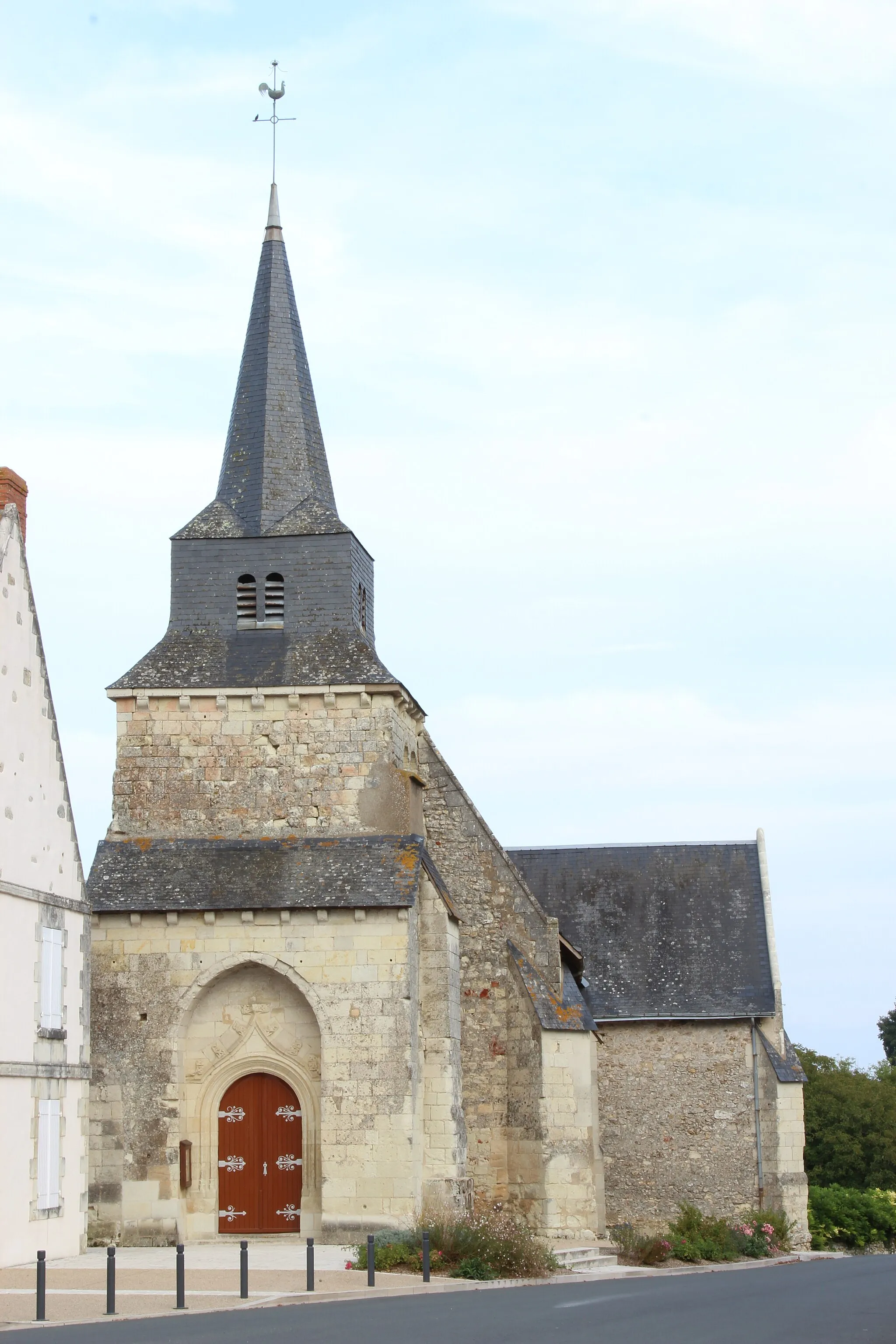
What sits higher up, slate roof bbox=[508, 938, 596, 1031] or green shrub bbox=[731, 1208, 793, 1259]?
slate roof bbox=[508, 938, 596, 1031]

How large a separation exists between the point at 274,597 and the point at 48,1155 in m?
8.27

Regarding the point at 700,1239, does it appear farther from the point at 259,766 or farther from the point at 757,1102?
the point at 259,766

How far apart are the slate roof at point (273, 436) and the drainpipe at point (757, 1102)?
11924 millimetres

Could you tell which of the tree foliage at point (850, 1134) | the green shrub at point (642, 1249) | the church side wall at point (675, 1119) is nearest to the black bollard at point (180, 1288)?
the green shrub at point (642, 1249)

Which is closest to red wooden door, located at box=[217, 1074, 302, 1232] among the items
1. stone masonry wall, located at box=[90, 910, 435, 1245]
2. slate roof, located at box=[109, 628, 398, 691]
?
stone masonry wall, located at box=[90, 910, 435, 1245]

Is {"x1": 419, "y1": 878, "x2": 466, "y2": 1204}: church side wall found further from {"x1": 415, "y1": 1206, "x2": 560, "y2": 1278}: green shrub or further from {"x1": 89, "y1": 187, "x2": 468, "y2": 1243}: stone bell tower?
{"x1": 415, "y1": 1206, "x2": 560, "y2": 1278}: green shrub

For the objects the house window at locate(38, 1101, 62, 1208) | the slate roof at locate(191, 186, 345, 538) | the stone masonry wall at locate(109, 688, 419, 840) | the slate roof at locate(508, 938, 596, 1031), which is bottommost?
the house window at locate(38, 1101, 62, 1208)

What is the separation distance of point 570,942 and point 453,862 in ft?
22.2

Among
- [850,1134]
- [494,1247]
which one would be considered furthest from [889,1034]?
[494,1247]

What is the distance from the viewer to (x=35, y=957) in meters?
17.5

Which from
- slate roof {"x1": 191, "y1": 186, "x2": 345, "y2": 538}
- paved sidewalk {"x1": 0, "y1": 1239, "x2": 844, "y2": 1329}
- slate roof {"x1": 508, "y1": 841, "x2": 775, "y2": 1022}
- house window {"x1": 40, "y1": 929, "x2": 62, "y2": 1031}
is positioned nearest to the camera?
paved sidewalk {"x1": 0, "y1": 1239, "x2": 844, "y2": 1329}

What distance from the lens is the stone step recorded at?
62.5 feet

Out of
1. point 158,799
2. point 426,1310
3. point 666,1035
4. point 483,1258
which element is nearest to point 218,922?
point 158,799

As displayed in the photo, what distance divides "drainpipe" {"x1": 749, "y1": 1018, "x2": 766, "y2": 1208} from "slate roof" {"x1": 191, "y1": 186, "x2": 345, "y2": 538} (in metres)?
11.9
